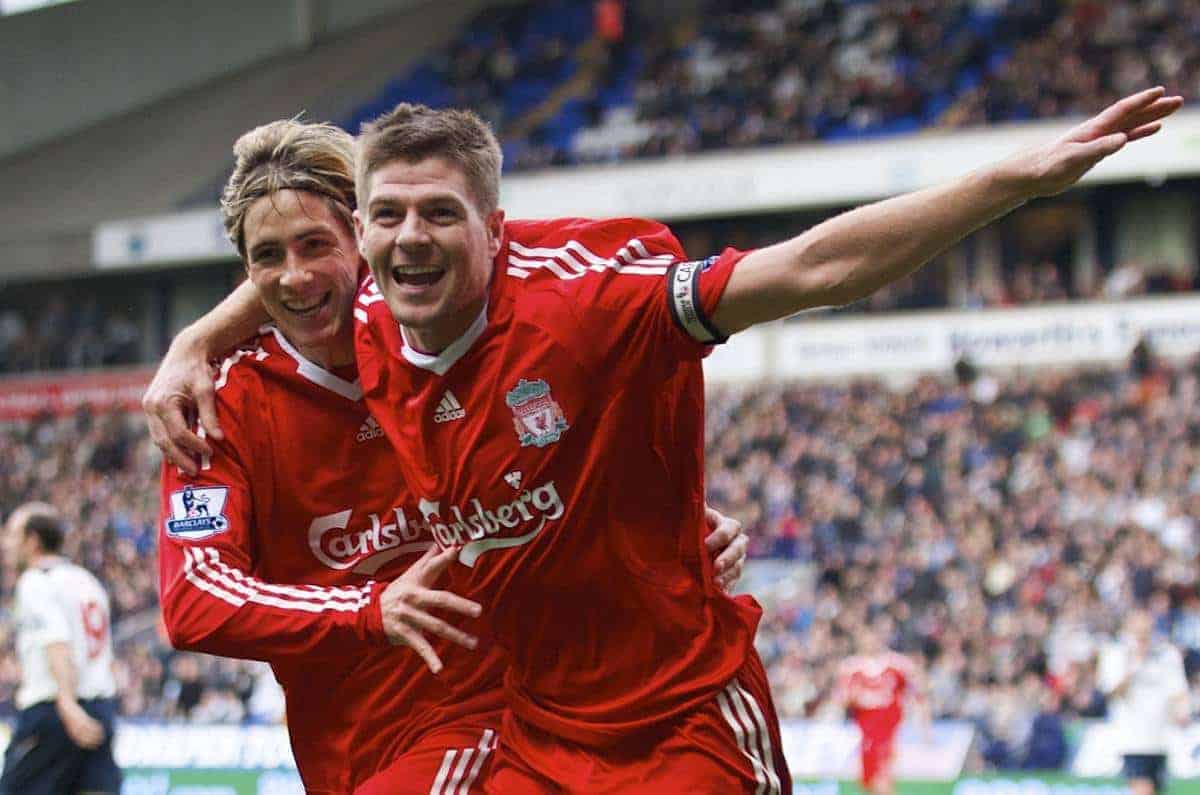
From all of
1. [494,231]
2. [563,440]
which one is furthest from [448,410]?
[494,231]

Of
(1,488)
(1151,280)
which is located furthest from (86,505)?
(1151,280)

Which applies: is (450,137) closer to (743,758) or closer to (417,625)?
(417,625)

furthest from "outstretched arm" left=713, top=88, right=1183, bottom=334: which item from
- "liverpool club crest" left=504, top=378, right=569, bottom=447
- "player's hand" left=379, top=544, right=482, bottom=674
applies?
"player's hand" left=379, top=544, right=482, bottom=674

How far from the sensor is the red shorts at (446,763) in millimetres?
3910

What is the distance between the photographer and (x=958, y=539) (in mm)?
17562

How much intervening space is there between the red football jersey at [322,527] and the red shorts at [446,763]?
57 mm

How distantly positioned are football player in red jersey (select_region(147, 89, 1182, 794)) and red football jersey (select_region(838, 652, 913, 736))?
9.60m

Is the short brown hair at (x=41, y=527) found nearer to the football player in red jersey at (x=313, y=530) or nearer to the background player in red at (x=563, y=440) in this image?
the football player in red jersey at (x=313, y=530)

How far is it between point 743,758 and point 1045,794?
32.7 feet

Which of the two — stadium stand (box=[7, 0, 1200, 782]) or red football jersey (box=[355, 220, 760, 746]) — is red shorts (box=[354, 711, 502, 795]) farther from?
stadium stand (box=[7, 0, 1200, 782])

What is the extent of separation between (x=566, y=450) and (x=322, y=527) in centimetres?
94

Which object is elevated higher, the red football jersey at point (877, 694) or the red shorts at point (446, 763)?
the red shorts at point (446, 763)

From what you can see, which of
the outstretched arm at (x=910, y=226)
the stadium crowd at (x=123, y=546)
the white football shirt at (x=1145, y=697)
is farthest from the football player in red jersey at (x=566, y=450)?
the stadium crowd at (x=123, y=546)

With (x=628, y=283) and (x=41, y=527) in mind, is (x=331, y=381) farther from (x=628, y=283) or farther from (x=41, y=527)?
(x=41, y=527)
